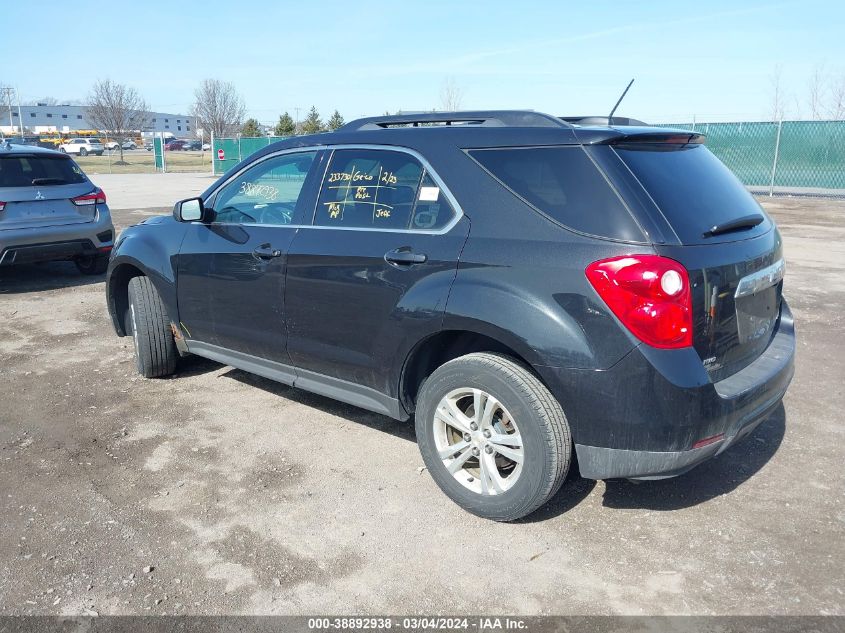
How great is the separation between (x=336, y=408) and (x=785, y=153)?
879 inches

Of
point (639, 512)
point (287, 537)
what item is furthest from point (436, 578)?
point (639, 512)

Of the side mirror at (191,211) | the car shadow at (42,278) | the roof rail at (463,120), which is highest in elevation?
the roof rail at (463,120)

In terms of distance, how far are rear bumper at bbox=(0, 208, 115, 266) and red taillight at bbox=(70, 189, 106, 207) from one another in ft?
0.40

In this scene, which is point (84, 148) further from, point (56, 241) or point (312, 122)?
point (56, 241)

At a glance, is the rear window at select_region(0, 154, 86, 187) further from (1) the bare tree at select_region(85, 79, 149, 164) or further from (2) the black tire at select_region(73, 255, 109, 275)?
(1) the bare tree at select_region(85, 79, 149, 164)

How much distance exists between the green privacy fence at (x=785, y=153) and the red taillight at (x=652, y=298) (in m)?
21.2

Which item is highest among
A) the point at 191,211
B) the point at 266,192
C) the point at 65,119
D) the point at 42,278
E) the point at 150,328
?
the point at 65,119

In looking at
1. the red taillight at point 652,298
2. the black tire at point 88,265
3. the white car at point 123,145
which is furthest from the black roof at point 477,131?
the white car at point 123,145

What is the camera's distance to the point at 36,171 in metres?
8.32

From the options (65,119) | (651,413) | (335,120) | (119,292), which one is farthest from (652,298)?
(65,119)

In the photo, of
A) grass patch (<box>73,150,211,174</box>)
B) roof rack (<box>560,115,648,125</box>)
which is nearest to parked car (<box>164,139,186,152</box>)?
grass patch (<box>73,150,211,174</box>)

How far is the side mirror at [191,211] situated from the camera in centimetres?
473

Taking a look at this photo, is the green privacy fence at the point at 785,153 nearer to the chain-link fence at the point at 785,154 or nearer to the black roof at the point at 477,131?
the chain-link fence at the point at 785,154

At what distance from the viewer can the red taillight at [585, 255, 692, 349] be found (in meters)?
2.89
